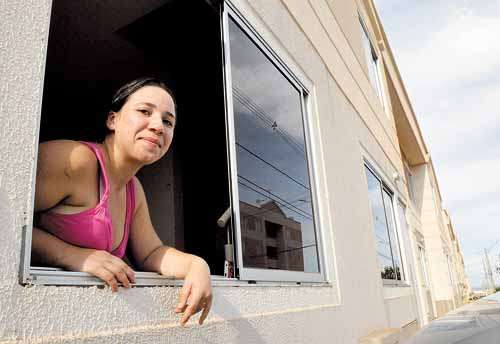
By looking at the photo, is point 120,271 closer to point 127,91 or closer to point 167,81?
point 127,91

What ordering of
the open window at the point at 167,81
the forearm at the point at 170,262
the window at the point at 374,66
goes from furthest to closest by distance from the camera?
the window at the point at 374,66 < the open window at the point at 167,81 < the forearm at the point at 170,262

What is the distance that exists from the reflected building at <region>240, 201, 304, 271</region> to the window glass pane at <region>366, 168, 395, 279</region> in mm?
2153

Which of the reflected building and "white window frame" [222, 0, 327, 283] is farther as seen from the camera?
the reflected building

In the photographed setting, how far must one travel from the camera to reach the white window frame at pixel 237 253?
34.1 inches

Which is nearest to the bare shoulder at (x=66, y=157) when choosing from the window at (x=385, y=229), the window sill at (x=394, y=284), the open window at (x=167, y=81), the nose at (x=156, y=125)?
the nose at (x=156, y=125)

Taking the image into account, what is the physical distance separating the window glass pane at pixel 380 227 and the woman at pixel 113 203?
11.0 feet

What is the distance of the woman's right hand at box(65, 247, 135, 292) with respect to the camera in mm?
969

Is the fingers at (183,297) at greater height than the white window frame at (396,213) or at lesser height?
lesser

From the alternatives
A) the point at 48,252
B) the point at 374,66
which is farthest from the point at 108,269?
the point at 374,66

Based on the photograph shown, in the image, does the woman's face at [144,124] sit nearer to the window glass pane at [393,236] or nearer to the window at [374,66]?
the window glass pane at [393,236]

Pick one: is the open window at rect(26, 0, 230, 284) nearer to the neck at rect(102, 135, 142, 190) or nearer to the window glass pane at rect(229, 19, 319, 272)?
the window glass pane at rect(229, 19, 319, 272)

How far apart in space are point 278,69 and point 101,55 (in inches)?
52.9

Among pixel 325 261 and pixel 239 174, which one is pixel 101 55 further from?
pixel 325 261

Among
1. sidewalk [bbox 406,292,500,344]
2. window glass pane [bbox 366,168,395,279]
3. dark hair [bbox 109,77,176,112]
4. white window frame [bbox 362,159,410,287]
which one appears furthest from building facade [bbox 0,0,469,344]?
sidewalk [bbox 406,292,500,344]
